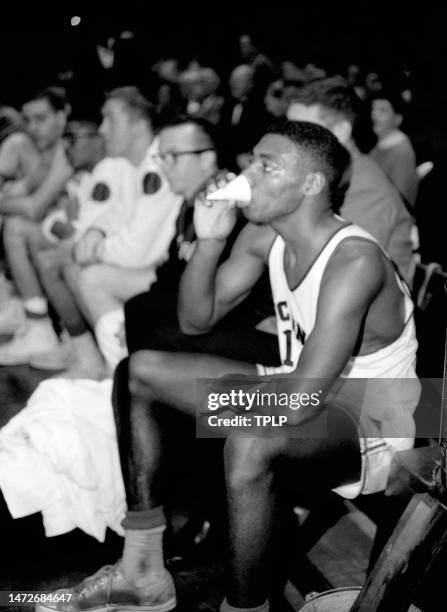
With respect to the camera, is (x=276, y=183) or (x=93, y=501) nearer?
(x=276, y=183)

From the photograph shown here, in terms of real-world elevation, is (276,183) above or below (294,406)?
above

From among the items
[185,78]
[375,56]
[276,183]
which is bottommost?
[375,56]

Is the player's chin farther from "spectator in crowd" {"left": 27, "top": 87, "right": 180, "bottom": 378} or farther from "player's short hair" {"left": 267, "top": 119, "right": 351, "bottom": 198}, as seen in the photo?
"spectator in crowd" {"left": 27, "top": 87, "right": 180, "bottom": 378}

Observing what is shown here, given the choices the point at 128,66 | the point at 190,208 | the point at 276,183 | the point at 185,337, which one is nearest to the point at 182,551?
the point at 185,337

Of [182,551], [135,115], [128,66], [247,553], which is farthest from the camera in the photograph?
[128,66]

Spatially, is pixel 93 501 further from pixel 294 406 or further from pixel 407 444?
pixel 407 444

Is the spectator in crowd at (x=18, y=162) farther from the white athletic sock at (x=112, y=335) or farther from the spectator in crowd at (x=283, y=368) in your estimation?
the spectator in crowd at (x=283, y=368)

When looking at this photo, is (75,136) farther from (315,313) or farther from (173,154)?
(315,313)

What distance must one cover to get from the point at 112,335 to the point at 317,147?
5.50ft

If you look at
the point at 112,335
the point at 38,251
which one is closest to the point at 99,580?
the point at 112,335

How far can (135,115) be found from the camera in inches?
143

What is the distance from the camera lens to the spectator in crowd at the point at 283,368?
1593 mm

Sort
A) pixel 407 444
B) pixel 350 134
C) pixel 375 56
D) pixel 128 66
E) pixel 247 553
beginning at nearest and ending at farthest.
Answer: pixel 247 553
pixel 407 444
pixel 350 134
pixel 128 66
pixel 375 56

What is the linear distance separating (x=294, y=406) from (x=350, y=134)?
1498 mm
